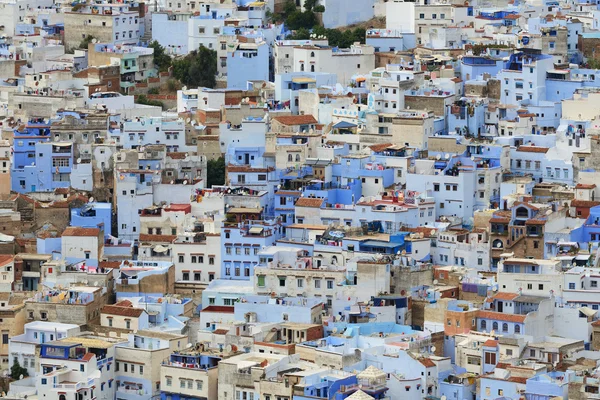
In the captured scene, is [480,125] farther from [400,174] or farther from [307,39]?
[307,39]

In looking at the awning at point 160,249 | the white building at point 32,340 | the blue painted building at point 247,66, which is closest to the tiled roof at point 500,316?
the white building at point 32,340

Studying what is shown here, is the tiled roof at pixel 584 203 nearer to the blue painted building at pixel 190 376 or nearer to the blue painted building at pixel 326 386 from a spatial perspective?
the blue painted building at pixel 326 386

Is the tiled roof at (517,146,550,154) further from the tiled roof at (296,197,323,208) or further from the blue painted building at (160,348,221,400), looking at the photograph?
the blue painted building at (160,348,221,400)

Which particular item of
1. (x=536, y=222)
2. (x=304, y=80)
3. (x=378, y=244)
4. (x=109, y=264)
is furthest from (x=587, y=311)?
(x=304, y=80)

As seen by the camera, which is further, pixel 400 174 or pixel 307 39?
pixel 307 39

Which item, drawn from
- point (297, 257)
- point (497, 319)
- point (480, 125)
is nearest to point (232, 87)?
point (480, 125)
